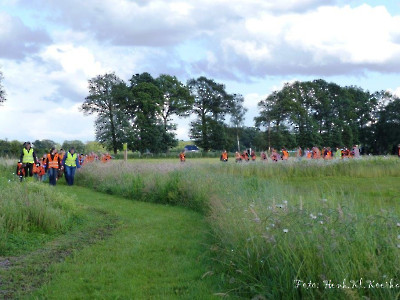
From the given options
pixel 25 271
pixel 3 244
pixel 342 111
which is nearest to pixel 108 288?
pixel 25 271

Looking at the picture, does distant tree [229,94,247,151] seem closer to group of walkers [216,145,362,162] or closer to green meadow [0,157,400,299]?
group of walkers [216,145,362,162]

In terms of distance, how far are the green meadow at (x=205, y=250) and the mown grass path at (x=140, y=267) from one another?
18 mm

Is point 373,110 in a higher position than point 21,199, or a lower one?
higher

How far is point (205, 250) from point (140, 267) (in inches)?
58.5

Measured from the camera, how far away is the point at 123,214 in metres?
14.3

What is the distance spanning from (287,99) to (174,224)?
79476 mm

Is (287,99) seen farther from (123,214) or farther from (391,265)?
(391,265)

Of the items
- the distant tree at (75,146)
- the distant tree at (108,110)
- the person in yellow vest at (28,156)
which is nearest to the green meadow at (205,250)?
the person in yellow vest at (28,156)

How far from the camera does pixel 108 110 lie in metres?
82.1

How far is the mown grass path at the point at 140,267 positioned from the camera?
6680mm

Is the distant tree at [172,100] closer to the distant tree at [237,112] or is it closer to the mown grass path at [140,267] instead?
the distant tree at [237,112]

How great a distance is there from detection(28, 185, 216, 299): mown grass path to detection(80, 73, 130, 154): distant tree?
227 ft

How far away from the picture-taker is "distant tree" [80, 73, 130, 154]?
80.8 metres

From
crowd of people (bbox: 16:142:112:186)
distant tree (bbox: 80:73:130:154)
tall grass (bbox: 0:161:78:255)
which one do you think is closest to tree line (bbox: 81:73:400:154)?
distant tree (bbox: 80:73:130:154)
